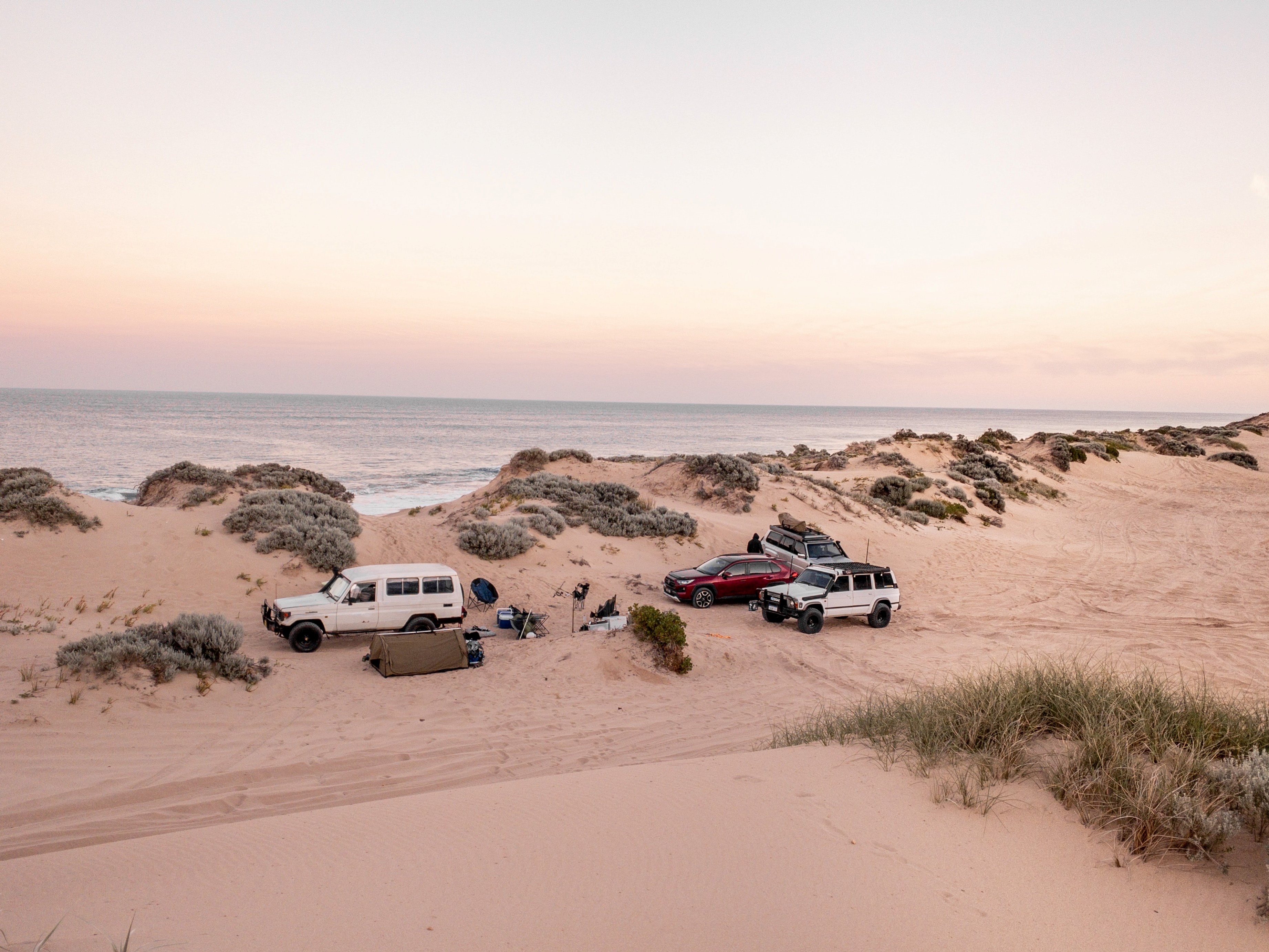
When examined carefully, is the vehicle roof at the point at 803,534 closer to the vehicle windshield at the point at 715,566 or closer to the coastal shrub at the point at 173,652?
the vehicle windshield at the point at 715,566

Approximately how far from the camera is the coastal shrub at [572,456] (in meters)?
37.7

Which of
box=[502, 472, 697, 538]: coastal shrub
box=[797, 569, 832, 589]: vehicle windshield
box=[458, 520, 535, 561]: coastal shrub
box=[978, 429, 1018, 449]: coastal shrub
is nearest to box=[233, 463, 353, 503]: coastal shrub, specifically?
box=[458, 520, 535, 561]: coastal shrub

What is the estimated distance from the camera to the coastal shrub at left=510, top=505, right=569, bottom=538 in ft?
81.2

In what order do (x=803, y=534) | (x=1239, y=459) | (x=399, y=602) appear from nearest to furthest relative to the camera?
(x=399, y=602)
(x=803, y=534)
(x=1239, y=459)

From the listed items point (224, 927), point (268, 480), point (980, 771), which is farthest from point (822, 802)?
point (268, 480)

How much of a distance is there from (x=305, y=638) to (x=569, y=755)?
8095mm

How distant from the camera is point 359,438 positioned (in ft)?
304

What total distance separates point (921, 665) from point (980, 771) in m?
9.92

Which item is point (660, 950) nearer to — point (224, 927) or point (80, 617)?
point (224, 927)

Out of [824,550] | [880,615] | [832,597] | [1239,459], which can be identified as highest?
[1239,459]

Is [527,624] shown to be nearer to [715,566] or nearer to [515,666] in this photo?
[515,666]

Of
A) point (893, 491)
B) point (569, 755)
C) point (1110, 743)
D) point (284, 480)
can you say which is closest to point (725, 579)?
point (569, 755)

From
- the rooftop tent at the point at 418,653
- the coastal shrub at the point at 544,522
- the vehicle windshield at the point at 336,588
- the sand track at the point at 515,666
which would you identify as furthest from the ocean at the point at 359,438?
the rooftop tent at the point at 418,653

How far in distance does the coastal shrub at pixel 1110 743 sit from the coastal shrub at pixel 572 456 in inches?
1188
